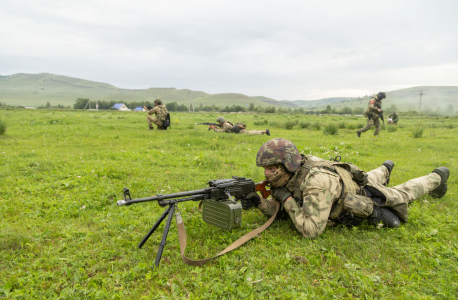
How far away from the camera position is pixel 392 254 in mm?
3969

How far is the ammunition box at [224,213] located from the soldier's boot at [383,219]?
2.47m

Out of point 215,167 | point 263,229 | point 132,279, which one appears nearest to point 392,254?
point 263,229

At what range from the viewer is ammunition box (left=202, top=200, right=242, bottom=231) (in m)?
3.86

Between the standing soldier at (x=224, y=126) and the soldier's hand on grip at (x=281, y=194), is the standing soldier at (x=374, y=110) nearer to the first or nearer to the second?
the standing soldier at (x=224, y=126)

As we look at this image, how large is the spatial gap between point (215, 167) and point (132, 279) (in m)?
5.17

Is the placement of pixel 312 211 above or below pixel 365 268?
above

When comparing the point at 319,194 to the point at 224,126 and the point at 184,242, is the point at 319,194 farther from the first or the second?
the point at 224,126

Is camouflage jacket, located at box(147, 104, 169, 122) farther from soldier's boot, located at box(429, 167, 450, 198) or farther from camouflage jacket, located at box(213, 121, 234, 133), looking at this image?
soldier's boot, located at box(429, 167, 450, 198)

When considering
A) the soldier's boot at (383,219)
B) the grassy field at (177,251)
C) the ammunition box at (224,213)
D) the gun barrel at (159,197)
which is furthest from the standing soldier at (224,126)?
the gun barrel at (159,197)

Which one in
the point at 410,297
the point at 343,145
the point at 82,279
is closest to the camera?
the point at 410,297

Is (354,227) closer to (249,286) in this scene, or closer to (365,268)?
(365,268)

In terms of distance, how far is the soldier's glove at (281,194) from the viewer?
461 cm

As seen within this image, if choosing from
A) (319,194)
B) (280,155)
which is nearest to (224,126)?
(280,155)

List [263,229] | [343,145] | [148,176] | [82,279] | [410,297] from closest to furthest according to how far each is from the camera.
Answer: [410,297] < [82,279] < [263,229] < [148,176] < [343,145]
